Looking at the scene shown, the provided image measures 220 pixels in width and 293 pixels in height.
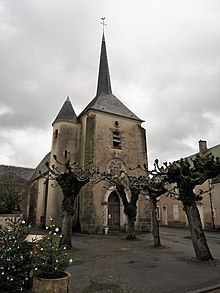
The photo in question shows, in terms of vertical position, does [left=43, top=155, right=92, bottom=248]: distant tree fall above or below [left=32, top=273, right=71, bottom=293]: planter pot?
above

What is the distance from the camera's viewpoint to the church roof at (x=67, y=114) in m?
23.0

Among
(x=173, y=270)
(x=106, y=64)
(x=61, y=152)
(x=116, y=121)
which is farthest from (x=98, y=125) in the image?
(x=173, y=270)

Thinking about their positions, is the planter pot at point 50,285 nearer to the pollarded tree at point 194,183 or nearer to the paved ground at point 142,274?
the paved ground at point 142,274

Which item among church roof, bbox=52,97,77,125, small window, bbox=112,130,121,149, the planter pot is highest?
church roof, bbox=52,97,77,125

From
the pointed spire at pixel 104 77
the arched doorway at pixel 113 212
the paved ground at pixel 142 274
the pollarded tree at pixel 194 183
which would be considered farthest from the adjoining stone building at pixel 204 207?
the pointed spire at pixel 104 77

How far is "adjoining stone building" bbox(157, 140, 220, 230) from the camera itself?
23.8 m

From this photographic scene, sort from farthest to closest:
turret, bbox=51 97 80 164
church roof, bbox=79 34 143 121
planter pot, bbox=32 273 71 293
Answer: church roof, bbox=79 34 143 121, turret, bbox=51 97 80 164, planter pot, bbox=32 273 71 293

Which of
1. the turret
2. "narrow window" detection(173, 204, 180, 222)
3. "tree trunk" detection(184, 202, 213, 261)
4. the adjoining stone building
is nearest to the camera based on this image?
"tree trunk" detection(184, 202, 213, 261)

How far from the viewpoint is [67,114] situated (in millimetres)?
23469

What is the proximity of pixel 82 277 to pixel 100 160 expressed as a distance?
14.6 meters

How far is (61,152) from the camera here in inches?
858

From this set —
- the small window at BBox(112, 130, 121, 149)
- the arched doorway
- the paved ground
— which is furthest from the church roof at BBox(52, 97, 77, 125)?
the paved ground

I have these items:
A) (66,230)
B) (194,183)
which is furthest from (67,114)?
(194,183)

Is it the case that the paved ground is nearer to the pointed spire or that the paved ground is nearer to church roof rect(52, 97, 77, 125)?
church roof rect(52, 97, 77, 125)
